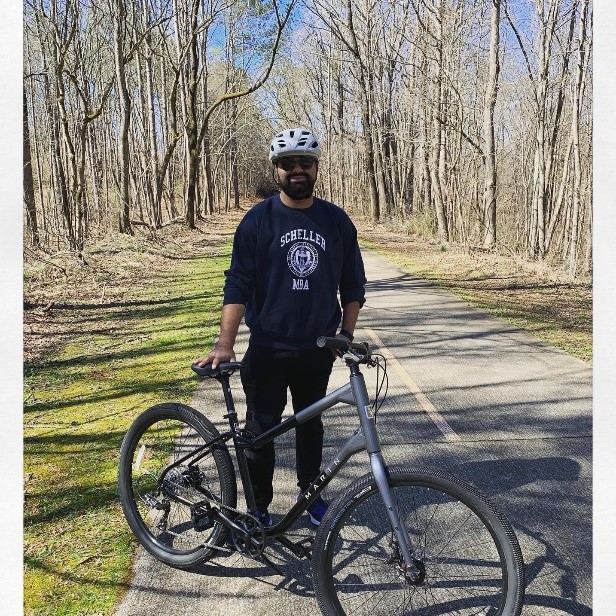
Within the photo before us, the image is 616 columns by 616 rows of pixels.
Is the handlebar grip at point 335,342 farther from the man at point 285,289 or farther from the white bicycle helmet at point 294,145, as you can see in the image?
the white bicycle helmet at point 294,145

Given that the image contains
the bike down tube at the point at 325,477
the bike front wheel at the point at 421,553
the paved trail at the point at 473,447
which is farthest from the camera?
the paved trail at the point at 473,447

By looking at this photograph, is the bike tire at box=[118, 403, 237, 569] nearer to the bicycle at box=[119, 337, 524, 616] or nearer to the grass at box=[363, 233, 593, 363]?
the bicycle at box=[119, 337, 524, 616]

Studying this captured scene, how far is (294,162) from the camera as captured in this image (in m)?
2.94

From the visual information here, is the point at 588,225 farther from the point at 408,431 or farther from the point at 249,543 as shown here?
the point at 249,543

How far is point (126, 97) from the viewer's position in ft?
53.6

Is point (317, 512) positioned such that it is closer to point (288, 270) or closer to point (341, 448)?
point (341, 448)

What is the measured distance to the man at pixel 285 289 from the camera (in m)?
2.96

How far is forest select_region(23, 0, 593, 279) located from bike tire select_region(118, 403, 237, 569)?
130 centimetres

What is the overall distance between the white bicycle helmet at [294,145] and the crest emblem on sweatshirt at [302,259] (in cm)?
42

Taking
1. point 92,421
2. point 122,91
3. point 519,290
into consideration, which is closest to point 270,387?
point 92,421

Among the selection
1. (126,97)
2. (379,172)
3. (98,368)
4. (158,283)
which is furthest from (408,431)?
(379,172)

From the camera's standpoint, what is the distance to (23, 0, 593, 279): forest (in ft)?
46.5

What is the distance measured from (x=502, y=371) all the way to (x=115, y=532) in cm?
428

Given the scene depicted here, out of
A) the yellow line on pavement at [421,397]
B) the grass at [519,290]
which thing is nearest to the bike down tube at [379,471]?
the yellow line on pavement at [421,397]
